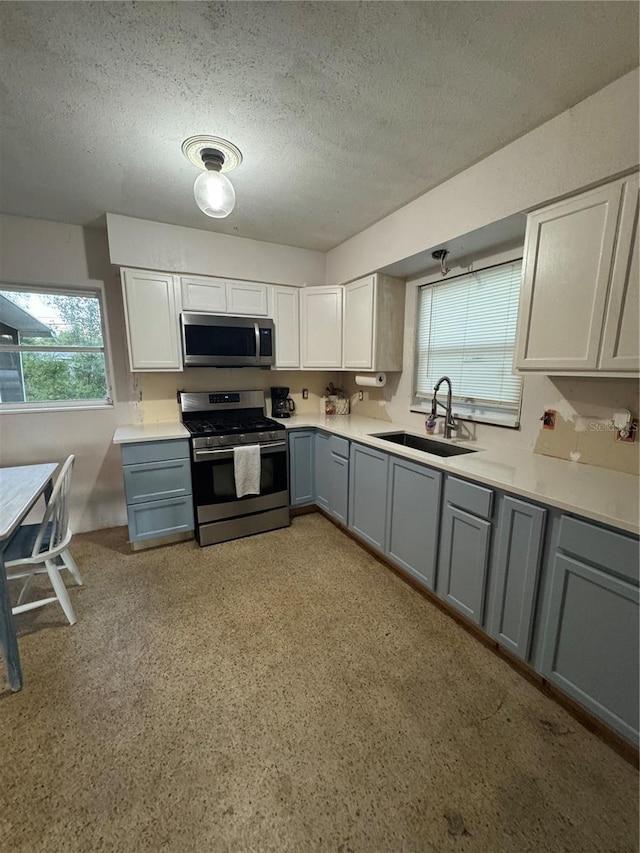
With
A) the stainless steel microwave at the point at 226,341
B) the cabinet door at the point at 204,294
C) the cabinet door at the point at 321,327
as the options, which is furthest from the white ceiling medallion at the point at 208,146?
the cabinet door at the point at 321,327

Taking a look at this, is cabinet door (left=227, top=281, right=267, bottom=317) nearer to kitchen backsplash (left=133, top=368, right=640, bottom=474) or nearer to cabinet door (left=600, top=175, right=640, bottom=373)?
kitchen backsplash (left=133, top=368, right=640, bottom=474)

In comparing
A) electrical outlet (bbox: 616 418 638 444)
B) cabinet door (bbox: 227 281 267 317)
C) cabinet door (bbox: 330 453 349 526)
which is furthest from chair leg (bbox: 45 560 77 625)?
electrical outlet (bbox: 616 418 638 444)

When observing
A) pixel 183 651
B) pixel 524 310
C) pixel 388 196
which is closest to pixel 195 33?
pixel 388 196

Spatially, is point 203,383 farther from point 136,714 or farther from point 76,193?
point 136,714

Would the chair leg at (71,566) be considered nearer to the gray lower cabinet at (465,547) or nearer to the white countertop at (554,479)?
the white countertop at (554,479)

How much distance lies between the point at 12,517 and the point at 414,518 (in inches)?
81.3

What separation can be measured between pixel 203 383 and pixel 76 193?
1600 mm

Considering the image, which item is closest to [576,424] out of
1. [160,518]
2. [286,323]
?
[286,323]

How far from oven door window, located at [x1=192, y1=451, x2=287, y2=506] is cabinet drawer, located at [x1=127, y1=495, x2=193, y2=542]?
0.50 feet

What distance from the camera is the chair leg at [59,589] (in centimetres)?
182

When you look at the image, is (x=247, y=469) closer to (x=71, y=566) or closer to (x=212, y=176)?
(x=71, y=566)

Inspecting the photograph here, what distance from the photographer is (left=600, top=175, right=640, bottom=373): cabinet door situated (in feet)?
4.41

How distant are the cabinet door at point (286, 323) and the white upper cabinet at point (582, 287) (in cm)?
203

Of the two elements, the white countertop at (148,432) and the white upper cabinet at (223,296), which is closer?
the white countertop at (148,432)
